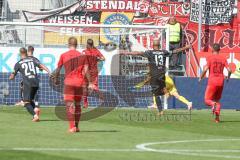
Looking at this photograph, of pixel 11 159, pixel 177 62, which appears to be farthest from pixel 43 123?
pixel 177 62

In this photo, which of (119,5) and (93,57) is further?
(119,5)

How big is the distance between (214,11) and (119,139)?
23485 millimetres

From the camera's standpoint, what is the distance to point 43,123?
1944cm

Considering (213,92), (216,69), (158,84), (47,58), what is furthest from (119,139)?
(47,58)

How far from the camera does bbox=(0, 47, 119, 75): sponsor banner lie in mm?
28000

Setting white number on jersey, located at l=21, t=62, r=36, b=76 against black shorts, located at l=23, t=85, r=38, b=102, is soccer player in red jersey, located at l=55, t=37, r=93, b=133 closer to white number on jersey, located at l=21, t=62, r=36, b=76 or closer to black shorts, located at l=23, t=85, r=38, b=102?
black shorts, located at l=23, t=85, r=38, b=102

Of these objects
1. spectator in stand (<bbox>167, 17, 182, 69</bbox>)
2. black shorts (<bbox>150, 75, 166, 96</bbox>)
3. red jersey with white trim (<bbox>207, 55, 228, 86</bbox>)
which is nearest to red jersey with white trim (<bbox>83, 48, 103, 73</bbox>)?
black shorts (<bbox>150, 75, 166, 96</bbox>)

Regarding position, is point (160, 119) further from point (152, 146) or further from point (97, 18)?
point (97, 18)

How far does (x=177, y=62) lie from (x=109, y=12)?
846cm

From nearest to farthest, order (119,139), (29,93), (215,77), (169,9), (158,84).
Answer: (119,139) → (29,93) → (215,77) → (158,84) → (169,9)

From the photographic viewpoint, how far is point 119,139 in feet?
51.5

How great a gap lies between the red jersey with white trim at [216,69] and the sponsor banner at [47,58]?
22.0ft

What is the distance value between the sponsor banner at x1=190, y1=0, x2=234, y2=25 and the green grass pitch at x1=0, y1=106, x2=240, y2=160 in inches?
622

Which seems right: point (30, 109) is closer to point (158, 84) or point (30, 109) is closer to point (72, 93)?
point (72, 93)
